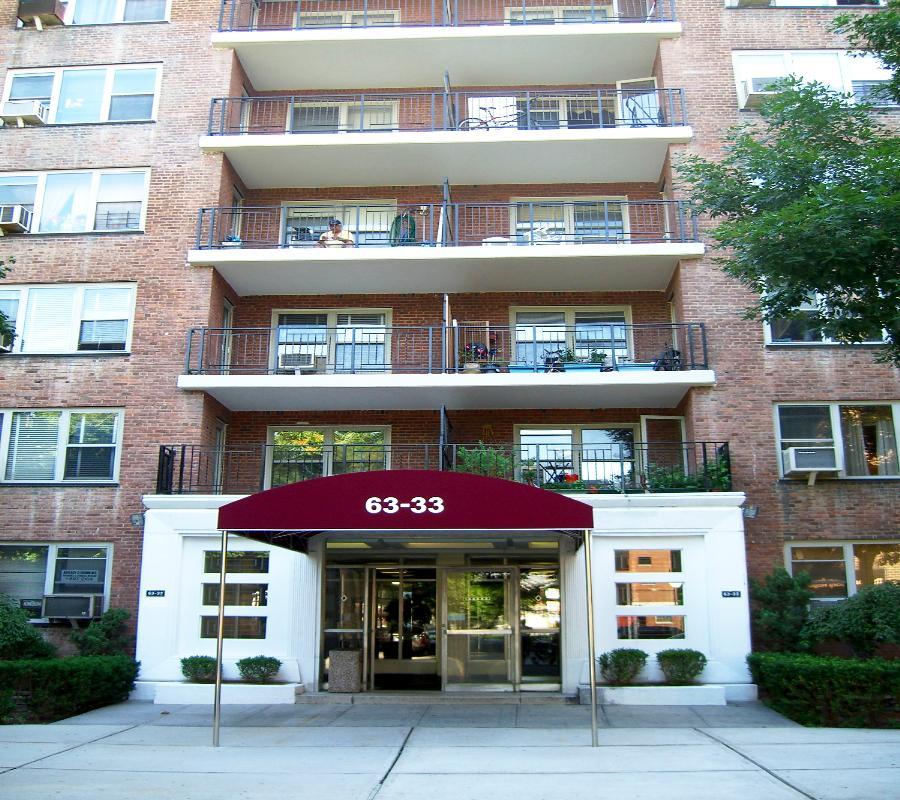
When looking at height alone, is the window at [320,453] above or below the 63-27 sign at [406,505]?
above

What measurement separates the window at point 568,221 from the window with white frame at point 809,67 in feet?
11.8

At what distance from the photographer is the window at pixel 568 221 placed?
19125mm

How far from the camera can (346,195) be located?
1995 cm

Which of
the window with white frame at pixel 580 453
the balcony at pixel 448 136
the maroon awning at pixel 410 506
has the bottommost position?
the maroon awning at pixel 410 506

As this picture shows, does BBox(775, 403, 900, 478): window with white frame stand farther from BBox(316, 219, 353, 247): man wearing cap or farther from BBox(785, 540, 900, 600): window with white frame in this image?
BBox(316, 219, 353, 247): man wearing cap

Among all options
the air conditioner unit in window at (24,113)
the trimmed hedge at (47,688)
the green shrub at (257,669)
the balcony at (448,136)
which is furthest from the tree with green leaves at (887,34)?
the air conditioner unit in window at (24,113)

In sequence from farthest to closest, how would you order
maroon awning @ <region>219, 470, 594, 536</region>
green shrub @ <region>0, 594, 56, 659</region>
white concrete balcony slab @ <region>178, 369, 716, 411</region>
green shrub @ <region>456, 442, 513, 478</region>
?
white concrete balcony slab @ <region>178, 369, 716, 411</region> → green shrub @ <region>456, 442, 513, 478</region> → green shrub @ <region>0, 594, 56, 659</region> → maroon awning @ <region>219, 470, 594, 536</region>

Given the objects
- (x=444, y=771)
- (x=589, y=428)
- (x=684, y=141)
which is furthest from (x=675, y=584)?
(x=684, y=141)

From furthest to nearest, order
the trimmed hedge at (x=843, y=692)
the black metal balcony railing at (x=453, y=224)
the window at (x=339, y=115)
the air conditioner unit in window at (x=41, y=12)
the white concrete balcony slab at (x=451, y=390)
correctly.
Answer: the window at (x=339, y=115)
the air conditioner unit in window at (x=41, y=12)
the black metal balcony railing at (x=453, y=224)
the white concrete balcony slab at (x=451, y=390)
the trimmed hedge at (x=843, y=692)

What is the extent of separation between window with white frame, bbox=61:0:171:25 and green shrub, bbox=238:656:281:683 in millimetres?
14522

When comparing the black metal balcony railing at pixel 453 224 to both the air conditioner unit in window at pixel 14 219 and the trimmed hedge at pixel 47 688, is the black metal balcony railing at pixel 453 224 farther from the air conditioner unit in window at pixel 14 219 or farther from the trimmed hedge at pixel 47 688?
the trimmed hedge at pixel 47 688

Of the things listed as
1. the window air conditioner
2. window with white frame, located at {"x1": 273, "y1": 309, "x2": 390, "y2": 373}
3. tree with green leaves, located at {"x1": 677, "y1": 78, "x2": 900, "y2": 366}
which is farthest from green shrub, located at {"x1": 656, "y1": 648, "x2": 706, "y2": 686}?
window with white frame, located at {"x1": 273, "y1": 309, "x2": 390, "y2": 373}

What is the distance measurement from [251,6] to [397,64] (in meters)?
3.89

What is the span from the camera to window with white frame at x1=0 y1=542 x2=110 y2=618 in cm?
1691
